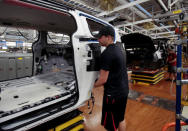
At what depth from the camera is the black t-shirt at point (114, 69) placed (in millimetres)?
1431

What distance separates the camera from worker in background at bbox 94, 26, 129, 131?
1.45 meters

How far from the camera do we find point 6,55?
15.9 feet

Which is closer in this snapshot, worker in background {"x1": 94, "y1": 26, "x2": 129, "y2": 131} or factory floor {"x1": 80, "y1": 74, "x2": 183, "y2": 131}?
worker in background {"x1": 94, "y1": 26, "x2": 129, "y2": 131}

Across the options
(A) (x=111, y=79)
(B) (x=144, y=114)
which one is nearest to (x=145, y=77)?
(B) (x=144, y=114)

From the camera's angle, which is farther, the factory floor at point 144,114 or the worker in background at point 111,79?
the factory floor at point 144,114

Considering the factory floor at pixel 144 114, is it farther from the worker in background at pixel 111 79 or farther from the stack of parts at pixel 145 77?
the stack of parts at pixel 145 77

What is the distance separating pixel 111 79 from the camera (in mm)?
1512

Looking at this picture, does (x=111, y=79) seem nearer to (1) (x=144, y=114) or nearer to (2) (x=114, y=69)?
(2) (x=114, y=69)

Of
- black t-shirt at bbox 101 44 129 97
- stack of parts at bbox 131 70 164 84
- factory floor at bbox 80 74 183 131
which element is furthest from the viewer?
stack of parts at bbox 131 70 164 84

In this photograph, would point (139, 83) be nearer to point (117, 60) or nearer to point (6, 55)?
point (117, 60)

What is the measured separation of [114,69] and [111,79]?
0.14 m

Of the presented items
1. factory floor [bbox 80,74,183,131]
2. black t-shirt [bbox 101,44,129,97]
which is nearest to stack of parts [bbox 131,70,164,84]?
factory floor [bbox 80,74,183,131]

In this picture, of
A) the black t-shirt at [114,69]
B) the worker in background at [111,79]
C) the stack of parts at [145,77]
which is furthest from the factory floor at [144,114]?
the stack of parts at [145,77]

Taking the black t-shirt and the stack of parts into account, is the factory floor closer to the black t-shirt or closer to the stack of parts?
the black t-shirt
